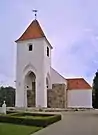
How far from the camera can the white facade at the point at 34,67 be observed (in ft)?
131

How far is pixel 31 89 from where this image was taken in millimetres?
42344

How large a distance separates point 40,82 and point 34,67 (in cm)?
260

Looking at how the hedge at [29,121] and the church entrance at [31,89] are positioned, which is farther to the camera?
the church entrance at [31,89]

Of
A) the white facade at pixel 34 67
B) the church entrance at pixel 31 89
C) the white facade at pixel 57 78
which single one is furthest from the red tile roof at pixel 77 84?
the church entrance at pixel 31 89

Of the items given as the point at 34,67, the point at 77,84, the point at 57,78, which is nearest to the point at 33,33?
the point at 34,67

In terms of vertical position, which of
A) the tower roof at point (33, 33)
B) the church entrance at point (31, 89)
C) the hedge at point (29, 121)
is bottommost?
the hedge at point (29, 121)

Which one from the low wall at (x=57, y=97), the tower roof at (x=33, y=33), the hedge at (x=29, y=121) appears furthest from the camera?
the tower roof at (x=33, y=33)

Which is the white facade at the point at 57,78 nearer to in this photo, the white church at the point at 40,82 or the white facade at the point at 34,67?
the white church at the point at 40,82

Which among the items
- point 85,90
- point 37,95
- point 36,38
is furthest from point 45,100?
point 36,38

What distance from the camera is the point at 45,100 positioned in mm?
39844

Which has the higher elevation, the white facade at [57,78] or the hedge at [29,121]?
the white facade at [57,78]

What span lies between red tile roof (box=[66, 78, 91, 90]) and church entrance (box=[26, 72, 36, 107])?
595 centimetres

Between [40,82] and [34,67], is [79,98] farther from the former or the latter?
[34,67]

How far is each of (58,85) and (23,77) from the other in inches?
229
